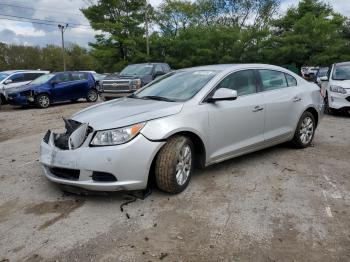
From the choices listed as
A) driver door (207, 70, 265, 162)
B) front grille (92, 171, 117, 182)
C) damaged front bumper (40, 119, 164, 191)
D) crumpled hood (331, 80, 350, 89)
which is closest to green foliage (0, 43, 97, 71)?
crumpled hood (331, 80, 350, 89)

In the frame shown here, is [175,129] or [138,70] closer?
[175,129]

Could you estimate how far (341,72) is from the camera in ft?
34.1

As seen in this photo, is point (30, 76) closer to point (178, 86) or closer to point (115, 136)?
point (178, 86)

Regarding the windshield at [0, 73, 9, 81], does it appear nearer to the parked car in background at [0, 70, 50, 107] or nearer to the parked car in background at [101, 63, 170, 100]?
the parked car in background at [0, 70, 50, 107]

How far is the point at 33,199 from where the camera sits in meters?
4.20

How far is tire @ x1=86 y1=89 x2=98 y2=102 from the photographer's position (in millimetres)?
16273

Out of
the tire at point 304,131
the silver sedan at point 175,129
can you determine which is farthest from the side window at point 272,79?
the tire at point 304,131

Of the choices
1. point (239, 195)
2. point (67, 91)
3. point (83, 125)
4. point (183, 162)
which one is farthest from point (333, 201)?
point (67, 91)

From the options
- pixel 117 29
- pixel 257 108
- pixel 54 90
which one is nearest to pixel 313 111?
pixel 257 108

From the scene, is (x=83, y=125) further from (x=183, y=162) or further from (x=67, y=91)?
(x=67, y=91)

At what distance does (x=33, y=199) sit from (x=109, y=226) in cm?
126

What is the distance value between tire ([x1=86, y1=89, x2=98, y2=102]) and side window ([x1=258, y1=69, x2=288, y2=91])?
1185 centimetres

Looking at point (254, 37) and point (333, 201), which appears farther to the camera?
point (254, 37)

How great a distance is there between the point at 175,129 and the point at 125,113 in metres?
0.61
